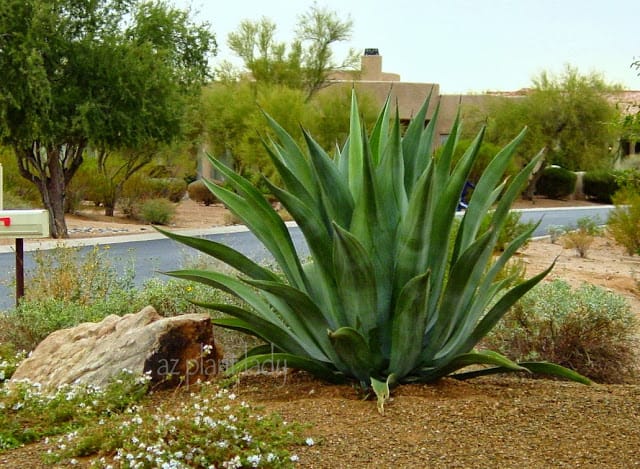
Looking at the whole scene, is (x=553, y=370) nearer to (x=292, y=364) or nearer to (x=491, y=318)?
(x=491, y=318)

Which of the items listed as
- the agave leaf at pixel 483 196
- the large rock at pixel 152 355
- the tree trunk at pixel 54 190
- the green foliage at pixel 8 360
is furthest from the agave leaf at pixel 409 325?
the tree trunk at pixel 54 190

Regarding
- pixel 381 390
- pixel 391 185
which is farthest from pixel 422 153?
pixel 381 390

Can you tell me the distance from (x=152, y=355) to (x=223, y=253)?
74cm

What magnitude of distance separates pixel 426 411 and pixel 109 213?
33.4m

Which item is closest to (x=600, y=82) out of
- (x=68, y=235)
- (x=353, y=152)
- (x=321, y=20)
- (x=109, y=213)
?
(x=321, y=20)

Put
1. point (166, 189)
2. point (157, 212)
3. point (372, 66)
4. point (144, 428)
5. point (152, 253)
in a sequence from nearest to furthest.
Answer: point (144, 428) → point (152, 253) → point (157, 212) → point (166, 189) → point (372, 66)

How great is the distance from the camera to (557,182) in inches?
2207

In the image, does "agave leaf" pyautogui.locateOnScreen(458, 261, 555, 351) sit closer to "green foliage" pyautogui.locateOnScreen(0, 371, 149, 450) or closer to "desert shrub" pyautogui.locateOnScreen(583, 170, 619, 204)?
"green foliage" pyautogui.locateOnScreen(0, 371, 149, 450)

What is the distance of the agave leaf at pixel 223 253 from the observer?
18.4ft

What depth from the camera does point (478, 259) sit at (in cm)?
530

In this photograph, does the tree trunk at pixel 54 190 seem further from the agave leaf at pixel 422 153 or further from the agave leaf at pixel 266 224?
the agave leaf at pixel 422 153

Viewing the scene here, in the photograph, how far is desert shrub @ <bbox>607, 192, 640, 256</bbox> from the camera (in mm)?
19969

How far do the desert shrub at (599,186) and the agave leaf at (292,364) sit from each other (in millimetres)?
50034

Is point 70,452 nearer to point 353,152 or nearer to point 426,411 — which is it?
point 426,411
